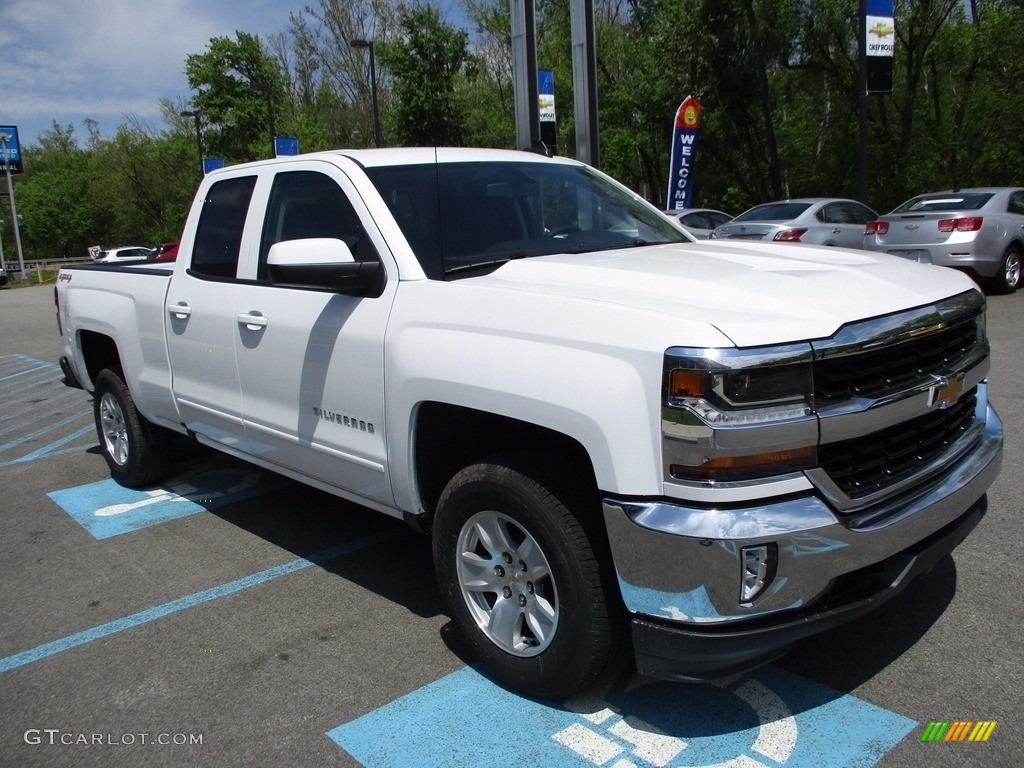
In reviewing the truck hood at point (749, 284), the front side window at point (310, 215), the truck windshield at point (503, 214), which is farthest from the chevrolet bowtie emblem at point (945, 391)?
the front side window at point (310, 215)

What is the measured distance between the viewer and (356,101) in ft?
154

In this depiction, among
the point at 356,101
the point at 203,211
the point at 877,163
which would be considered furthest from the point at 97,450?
the point at 356,101

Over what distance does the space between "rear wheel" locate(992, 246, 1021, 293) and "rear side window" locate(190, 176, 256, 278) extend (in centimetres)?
1203

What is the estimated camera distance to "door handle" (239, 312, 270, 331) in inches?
156

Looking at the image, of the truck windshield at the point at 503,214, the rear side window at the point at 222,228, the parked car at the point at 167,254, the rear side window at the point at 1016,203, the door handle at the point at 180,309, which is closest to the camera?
the truck windshield at the point at 503,214

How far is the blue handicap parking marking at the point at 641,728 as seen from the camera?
2.69 m

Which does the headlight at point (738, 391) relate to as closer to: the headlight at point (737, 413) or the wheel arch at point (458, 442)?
the headlight at point (737, 413)

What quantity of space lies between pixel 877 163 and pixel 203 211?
2777cm

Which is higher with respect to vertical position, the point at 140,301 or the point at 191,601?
the point at 140,301

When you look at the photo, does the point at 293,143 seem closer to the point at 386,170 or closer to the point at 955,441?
the point at 386,170

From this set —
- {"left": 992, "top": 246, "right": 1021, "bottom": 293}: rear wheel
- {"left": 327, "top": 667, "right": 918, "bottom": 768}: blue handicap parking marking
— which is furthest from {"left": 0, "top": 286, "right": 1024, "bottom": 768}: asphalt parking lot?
{"left": 992, "top": 246, "right": 1021, "bottom": 293}: rear wheel

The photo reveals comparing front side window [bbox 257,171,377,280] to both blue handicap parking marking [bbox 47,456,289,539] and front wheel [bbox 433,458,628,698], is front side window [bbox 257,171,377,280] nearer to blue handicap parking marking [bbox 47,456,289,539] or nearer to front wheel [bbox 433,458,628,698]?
front wheel [bbox 433,458,628,698]

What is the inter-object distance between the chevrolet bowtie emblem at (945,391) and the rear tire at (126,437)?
4634 mm

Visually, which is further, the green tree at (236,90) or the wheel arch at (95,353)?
the green tree at (236,90)
